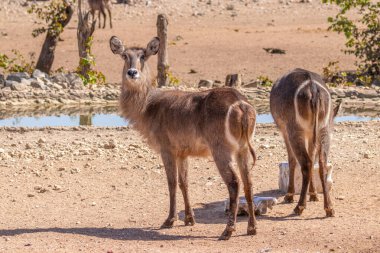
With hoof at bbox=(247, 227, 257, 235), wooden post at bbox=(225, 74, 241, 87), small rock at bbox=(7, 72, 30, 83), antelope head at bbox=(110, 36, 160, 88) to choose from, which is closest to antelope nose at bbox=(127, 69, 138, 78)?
antelope head at bbox=(110, 36, 160, 88)

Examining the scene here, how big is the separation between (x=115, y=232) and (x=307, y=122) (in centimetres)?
242

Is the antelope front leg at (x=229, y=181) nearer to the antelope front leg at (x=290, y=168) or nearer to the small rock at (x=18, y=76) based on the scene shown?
the antelope front leg at (x=290, y=168)

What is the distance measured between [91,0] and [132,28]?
1850 millimetres

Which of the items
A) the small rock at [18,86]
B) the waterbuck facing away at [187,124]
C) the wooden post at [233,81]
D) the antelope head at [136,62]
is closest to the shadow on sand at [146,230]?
the waterbuck facing away at [187,124]

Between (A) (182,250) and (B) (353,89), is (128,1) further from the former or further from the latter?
(A) (182,250)

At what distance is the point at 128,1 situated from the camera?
4172cm

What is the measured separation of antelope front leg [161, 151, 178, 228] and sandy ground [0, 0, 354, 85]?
43.0ft

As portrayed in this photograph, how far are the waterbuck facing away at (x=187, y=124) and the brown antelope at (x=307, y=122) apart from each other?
3.38 ft

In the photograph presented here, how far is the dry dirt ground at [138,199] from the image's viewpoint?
30.0ft

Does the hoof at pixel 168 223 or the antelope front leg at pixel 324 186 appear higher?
the antelope front leg at pixel 324 186

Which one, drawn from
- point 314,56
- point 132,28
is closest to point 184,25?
point 132,28

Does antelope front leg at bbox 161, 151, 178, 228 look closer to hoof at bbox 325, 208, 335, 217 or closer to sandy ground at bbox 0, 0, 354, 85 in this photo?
hoof at bbox 325, 208, 335, 217

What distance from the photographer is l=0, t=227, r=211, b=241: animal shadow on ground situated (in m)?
9.46

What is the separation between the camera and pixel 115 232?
9.70 metres
